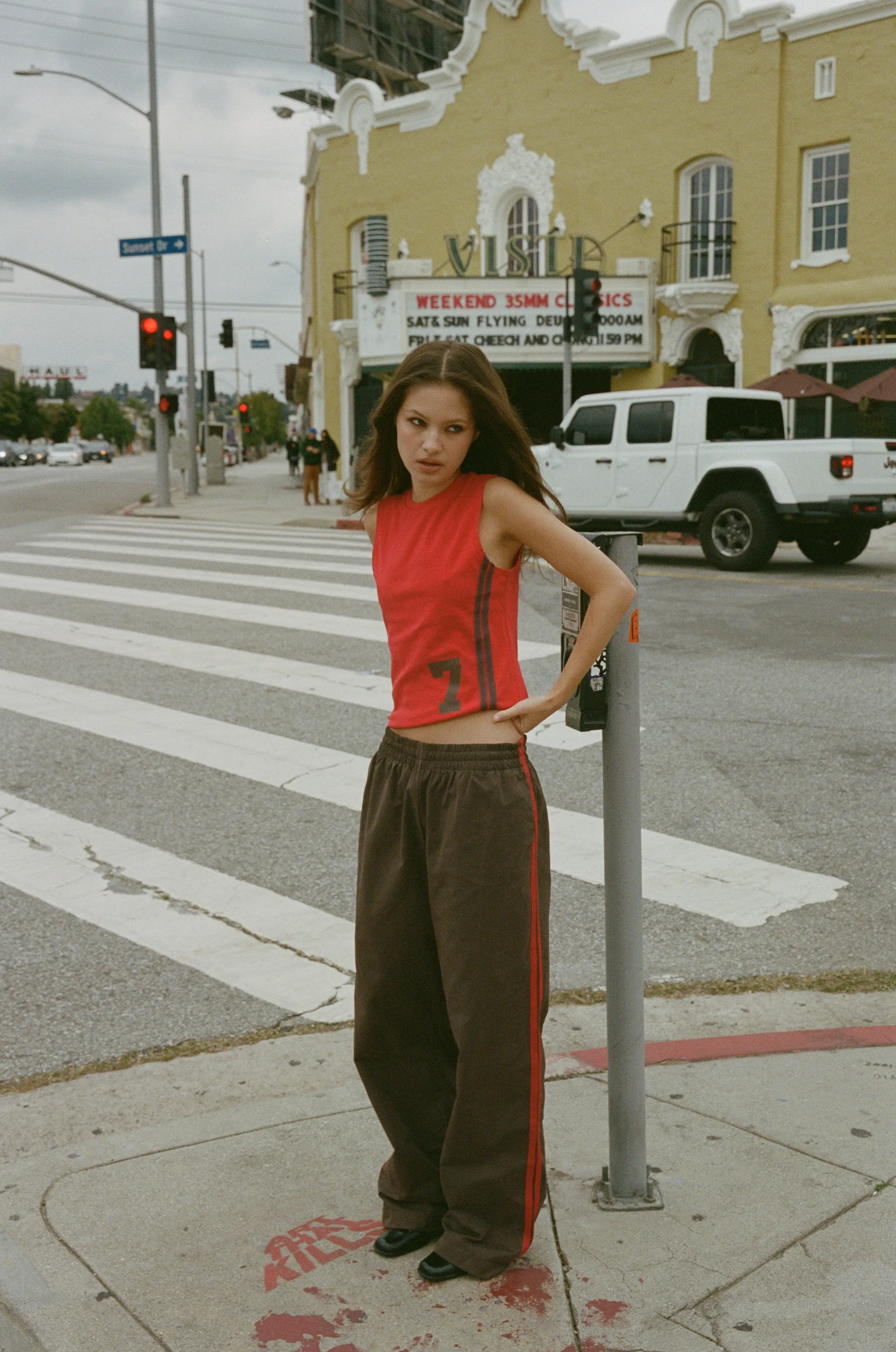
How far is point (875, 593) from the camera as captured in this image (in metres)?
13.1

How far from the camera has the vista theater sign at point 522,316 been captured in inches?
1047

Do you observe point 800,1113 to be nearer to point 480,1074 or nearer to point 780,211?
point 480,1074

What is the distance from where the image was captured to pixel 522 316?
27094mm

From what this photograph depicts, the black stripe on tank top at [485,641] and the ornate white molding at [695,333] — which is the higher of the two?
the ornate white molding at [695,333]

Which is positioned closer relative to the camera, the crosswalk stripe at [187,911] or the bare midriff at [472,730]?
the bare midriff at [472,730]

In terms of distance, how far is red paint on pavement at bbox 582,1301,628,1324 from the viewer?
2430mm

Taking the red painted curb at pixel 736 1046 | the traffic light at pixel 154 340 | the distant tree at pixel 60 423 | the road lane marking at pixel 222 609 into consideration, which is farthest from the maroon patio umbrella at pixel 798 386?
the distant tree at pixel 60 423

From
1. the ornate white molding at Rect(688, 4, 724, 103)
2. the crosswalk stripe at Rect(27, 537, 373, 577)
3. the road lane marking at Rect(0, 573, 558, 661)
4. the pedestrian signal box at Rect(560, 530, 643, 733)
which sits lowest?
the road lane marking at Rect(0, 573, 558, 661)

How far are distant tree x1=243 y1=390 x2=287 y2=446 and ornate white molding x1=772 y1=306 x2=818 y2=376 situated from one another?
70832 mm

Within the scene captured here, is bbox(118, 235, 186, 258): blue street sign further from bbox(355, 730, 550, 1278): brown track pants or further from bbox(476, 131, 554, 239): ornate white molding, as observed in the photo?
bbox(355, 730, 550, 1278): brown track pants

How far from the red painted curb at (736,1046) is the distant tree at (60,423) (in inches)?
4738

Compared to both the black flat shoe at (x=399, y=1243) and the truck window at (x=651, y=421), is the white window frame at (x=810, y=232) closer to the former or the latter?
the truck window at (x=651, y=421)

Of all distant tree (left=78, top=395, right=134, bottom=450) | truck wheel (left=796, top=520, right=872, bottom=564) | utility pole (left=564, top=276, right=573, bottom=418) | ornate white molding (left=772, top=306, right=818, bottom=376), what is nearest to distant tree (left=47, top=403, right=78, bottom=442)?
distant tree (left=78, top=395, right=134, bottom=450)

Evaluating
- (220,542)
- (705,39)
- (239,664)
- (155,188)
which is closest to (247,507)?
(155,188)
